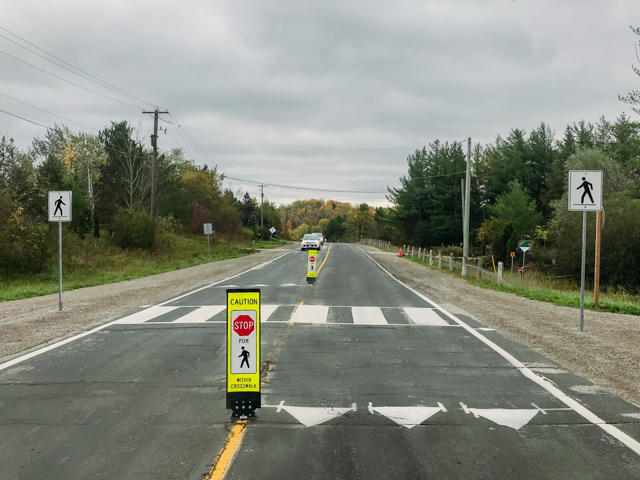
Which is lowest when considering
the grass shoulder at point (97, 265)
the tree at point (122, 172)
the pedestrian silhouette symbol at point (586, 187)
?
the grass shoulder at point (97, 265)

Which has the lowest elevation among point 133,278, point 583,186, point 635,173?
point 133,278

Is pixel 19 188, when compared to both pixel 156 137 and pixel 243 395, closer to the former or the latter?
pixel 156 137

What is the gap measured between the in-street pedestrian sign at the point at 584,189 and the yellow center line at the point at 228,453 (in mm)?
8423

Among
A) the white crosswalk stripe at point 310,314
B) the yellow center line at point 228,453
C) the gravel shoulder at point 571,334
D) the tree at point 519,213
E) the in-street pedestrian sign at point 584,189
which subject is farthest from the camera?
the tree at point 519,213

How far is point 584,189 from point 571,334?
2905 mm

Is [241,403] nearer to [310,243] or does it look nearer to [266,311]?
[266,311]

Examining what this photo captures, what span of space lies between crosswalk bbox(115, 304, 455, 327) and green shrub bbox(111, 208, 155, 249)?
23524mm

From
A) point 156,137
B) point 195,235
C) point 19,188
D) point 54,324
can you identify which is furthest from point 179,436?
point 195,235

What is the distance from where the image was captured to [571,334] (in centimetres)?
1037

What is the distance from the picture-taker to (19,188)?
27.6m

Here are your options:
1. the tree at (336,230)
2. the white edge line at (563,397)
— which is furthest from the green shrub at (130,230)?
the tree at (336,230)

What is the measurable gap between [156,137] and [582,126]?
53.2 metres

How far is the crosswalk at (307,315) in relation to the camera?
452 inches

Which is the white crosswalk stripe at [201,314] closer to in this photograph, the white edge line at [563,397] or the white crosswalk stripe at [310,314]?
the white crosswalk stripe at [310,314]
